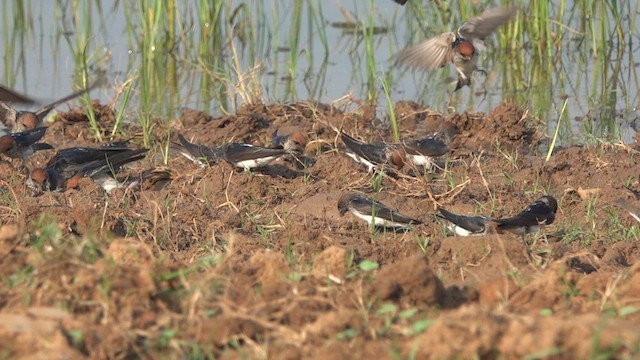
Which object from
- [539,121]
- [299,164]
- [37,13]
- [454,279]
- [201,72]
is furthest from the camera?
[37,13]

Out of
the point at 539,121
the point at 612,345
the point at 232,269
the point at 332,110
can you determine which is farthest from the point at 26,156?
the point at 612,345

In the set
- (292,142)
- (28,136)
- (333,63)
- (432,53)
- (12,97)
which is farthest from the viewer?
(333,63)

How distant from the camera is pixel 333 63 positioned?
15.6 m

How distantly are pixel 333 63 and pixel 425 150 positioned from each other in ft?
18.7

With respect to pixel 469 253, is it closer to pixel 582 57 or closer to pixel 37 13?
pixel 582 57

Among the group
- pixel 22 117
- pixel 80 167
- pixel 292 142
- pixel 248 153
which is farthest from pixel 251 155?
pixel 22 117

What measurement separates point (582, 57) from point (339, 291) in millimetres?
11093

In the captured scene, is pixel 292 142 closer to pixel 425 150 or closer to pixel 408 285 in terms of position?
pixel 425 150

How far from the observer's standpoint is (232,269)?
208 inches

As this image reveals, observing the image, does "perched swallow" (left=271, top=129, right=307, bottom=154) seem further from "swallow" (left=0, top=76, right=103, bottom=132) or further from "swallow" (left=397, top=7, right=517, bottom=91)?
"swallow" (left=0, top=76, right=103, bottom=132)

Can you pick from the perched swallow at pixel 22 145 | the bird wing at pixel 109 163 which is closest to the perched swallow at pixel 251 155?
the bird wing at pixel 109 163

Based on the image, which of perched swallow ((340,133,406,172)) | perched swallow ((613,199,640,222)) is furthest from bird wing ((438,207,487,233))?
perched swallow ((340,133,406,172))

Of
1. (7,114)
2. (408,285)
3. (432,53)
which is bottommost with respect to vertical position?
(7,114)

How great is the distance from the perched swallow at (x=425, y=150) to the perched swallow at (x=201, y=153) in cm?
148
